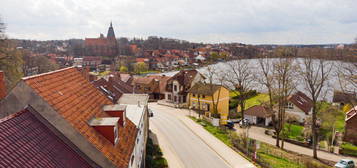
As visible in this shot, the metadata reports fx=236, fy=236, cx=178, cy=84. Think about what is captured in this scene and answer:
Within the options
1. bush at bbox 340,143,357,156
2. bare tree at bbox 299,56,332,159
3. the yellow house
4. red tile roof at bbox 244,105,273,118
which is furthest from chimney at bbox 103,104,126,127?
red tile roof at bbox 244,105,273,118

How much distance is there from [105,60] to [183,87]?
86.9 m

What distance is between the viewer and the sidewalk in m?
21.7

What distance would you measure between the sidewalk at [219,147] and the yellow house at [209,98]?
25.1 feet

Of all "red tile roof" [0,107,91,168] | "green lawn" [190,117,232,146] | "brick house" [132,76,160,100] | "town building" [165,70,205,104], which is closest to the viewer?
"red tile roof" [0,107,91,168]

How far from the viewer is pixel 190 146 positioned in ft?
83.9

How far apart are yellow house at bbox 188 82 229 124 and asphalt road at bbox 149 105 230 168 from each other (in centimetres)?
909

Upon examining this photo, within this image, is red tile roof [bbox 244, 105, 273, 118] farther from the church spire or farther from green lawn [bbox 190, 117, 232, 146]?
the church spire

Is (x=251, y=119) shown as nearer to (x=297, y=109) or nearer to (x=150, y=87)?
(x=297, y=109)

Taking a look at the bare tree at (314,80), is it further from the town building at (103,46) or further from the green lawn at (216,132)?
the town building at (103,46)

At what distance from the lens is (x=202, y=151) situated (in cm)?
2433

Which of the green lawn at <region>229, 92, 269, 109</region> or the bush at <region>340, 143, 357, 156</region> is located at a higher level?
the green lawn at <region>229, 92, 269, 109</region>

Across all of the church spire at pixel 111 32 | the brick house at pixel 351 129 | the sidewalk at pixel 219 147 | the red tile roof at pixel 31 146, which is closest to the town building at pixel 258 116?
the brick house at pixel 351 129

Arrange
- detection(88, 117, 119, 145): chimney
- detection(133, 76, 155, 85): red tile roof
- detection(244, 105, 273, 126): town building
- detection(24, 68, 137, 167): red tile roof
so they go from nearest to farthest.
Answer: detection(24, 68, 137, 167): red tile roof
detection(88, 117, 119, 145): chimney
detection(244, 105, 273, 126): town building
detection(133, 76, 155, 85): red tile roof

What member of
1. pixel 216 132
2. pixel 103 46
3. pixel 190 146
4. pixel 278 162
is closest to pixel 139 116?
pixel 190 146
